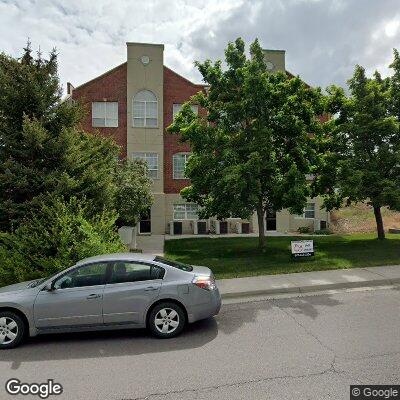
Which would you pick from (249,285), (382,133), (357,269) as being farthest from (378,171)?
(249,285)

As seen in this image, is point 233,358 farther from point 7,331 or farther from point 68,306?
point 7,331

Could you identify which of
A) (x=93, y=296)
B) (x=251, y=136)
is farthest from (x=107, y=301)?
(x=251, y=136)

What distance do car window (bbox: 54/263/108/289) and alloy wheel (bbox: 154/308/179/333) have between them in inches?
49.3

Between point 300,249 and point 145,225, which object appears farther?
point 145,225

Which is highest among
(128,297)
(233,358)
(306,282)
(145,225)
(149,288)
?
(145,225)

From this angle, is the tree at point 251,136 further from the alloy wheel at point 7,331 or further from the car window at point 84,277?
the alloy wheel at point 7,331

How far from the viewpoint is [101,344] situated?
644 centimetres

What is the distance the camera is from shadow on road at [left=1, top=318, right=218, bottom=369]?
5.99 m

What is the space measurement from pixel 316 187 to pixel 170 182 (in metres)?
12.2

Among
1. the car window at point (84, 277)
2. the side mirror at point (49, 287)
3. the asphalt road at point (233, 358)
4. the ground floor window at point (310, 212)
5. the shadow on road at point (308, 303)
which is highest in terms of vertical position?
the ground floor window at point (310, 212)

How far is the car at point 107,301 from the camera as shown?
21.2ft

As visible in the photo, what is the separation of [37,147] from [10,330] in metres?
6.62

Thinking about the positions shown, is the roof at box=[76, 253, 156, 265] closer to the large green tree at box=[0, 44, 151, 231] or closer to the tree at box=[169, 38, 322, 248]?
the large green tree at box=[0, 44, 151, 231]

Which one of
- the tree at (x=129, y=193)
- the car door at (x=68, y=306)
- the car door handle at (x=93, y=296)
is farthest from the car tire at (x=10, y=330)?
the tree at (x=129, y=193)
